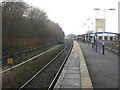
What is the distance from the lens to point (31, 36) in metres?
40.0

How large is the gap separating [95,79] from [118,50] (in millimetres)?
14613

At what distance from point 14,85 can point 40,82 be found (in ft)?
4.85

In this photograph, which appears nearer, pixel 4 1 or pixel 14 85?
pixel 14 85

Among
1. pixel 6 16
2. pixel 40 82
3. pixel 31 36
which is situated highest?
pixel 6 16

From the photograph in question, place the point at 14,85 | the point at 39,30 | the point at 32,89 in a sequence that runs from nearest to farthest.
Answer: the point at 32,89, the point at 14,85, the point at 39,30

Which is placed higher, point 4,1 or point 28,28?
point 4,1

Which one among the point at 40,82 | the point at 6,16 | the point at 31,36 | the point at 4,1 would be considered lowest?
the point at 40,82

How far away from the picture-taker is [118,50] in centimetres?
2383

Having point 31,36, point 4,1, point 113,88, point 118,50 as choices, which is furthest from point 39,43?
point 113,88

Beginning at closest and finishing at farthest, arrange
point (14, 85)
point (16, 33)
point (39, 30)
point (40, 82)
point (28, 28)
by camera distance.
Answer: point (14, 85)
point (40, 82)
point (16, 33)
point (28, 28)
point (39, 30)

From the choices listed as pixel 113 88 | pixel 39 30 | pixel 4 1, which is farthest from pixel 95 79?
pixel 39 30

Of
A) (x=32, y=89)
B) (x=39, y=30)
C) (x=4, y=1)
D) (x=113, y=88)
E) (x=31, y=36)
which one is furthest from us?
(x=39, y=30)

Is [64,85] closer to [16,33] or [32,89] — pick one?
[32,89]

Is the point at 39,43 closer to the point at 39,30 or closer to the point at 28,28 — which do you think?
the point at 39,30
